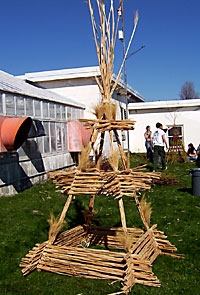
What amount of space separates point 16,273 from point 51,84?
503 inches

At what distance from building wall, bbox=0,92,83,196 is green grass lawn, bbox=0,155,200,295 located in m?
0.45

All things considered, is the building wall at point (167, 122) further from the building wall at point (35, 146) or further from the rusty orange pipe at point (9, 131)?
the rusty orange pipe at point (9, 131)

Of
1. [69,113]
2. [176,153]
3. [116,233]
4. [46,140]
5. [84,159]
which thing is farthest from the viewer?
[176,153]

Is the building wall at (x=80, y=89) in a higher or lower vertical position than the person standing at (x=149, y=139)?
higher

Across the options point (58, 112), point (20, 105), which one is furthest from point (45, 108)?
point (20, 105)

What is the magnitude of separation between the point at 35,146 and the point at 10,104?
1.90 metres

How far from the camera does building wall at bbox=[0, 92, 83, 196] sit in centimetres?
825

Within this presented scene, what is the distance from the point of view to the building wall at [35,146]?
8.25 metres

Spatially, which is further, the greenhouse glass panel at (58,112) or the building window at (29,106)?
the greenhouse glass panel at (58,112)

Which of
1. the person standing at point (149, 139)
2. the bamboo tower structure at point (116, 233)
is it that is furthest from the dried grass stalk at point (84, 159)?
the person standing at point (149, 139)

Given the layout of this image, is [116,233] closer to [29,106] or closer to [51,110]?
[29,106]

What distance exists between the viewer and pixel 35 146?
32.9 feet

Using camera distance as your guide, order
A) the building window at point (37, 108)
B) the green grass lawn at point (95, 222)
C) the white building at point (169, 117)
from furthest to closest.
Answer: the white building at point (169, 117) < the building window at point (37, 108) < the green grass lawn at point (95, 222)

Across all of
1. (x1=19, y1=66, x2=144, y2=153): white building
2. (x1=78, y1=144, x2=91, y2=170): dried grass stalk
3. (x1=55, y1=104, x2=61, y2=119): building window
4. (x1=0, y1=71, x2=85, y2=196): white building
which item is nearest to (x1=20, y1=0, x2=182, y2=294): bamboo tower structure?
(x1=78, y1=144, x2=91, y2=170): dried grass stalk
